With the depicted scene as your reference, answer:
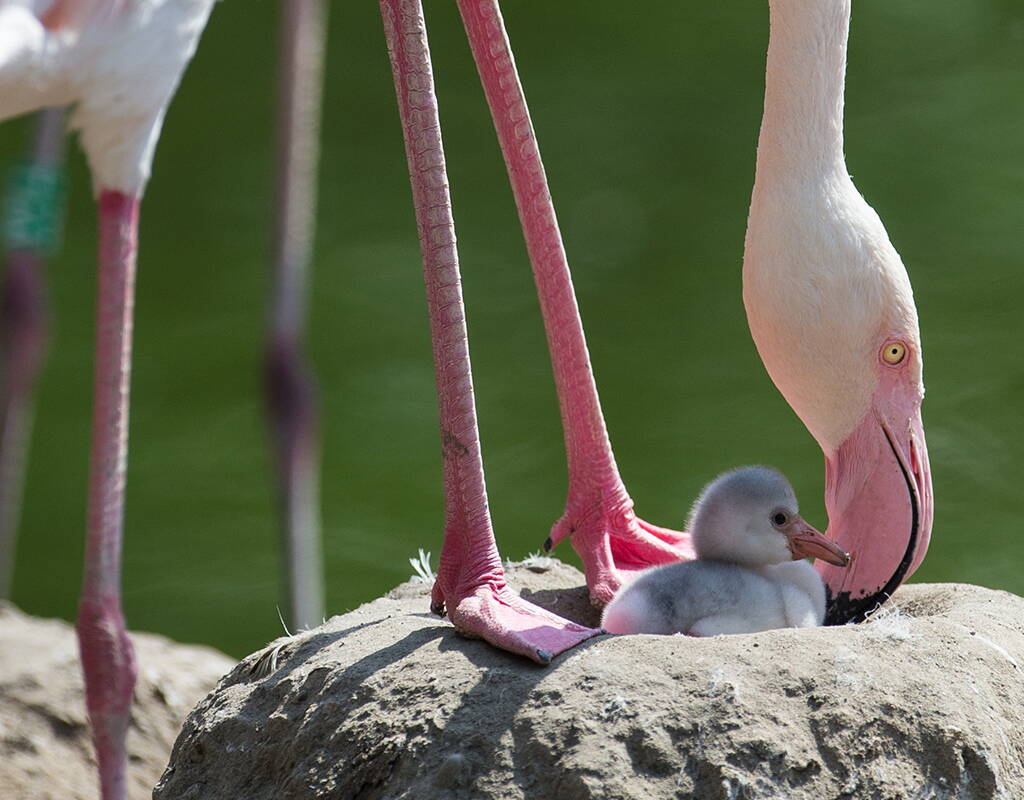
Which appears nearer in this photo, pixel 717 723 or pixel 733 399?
pixel 717 723

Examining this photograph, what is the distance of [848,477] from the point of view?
290 cm

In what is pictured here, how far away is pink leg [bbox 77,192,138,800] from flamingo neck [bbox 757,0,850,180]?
1140mm

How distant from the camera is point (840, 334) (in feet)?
9.44

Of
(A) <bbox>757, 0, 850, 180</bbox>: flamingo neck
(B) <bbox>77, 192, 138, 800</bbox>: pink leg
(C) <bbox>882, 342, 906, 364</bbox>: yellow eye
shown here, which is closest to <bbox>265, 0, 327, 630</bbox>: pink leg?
(B) <bbox>77, 192, 138, 800</bbox>: pink leg

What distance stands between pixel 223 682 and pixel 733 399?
3.39 metres

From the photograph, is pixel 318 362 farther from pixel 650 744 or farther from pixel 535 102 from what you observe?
pixel 650 744

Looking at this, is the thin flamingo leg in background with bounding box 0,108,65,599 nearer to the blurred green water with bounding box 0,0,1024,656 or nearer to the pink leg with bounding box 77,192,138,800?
the pink leg with bounding box 77,192,138,800

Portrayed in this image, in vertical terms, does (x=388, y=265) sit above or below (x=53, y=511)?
above

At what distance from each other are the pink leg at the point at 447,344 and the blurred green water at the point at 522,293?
2662 mm

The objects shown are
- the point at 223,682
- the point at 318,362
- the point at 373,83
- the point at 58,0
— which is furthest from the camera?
the point at 373,83

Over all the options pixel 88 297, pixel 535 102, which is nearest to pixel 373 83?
pixel 535 102

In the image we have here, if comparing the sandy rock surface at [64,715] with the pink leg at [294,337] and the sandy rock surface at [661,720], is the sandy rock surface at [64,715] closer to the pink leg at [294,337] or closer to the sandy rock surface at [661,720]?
the pink leg at [294,337]

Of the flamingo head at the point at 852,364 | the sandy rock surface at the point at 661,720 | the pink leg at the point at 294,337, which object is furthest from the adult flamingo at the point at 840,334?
the pink leg at the point at 294,337

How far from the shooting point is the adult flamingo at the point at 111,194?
3.08 m
